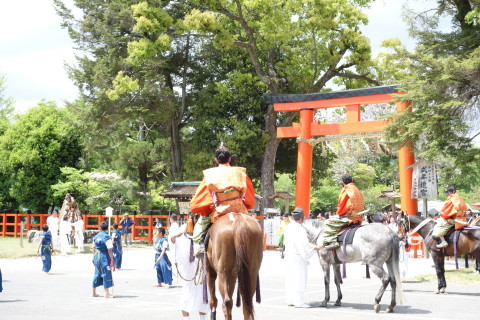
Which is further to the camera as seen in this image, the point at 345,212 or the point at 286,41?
the point at 286,41

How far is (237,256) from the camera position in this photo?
277 inches

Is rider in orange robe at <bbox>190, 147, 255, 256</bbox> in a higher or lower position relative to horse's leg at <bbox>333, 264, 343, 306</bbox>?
higher

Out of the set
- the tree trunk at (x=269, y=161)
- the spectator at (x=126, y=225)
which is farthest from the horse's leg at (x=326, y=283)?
the tree trunk at (x=269, y=161)

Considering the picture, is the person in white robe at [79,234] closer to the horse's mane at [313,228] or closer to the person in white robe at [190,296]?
the horse's mane at [313,228]

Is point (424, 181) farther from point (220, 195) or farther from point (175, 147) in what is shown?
point (175, 147)

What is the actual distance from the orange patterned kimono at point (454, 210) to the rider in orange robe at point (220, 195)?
290 inches

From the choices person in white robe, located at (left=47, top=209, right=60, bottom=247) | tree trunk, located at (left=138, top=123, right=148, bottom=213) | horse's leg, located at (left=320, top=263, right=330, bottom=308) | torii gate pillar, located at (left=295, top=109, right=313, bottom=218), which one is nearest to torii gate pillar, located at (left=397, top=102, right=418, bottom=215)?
torii gate pillar, located at (left=295, top=109, right=313, bottom=218)

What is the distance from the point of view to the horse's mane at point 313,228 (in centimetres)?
1207

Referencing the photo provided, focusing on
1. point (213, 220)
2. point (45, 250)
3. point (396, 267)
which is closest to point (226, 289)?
point (213, 220)

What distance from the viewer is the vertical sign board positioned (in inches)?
839

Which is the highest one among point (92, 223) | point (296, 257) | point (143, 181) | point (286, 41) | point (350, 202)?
point (286, 41)

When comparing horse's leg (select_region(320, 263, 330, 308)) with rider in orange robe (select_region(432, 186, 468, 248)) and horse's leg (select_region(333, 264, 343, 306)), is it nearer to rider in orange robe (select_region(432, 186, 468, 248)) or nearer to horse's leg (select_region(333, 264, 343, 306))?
horse's leg (select_region(333, 264, 343, 306))

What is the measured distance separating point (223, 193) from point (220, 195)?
0.16 feet

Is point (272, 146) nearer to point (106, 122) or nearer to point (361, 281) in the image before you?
point (106, 122)
